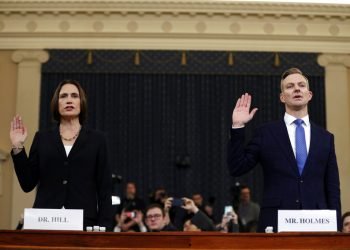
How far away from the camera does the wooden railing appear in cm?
227

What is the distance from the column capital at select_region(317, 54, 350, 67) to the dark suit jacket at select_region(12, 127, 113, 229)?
8.23 metres

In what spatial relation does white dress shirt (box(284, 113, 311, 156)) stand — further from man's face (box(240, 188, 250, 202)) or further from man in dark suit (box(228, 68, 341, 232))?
man's face (box(240, 188, 250, 202))

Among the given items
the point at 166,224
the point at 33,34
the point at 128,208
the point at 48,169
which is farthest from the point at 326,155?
the point at 33,34

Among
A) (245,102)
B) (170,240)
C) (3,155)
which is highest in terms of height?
(3,155)

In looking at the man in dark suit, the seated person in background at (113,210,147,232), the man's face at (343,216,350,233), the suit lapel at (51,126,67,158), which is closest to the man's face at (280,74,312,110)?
the man in dark suit

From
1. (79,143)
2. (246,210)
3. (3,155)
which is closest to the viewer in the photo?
(79,143)

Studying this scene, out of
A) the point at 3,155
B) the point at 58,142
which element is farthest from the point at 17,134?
the point at 3,155

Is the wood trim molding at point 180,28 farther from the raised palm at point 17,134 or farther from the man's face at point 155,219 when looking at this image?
the raised palm at point 17,134

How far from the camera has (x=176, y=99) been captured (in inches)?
426

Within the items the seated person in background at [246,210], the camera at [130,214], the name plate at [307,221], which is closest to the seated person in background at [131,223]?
the camera at [130,214]

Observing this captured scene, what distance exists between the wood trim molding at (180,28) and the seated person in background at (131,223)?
398cm

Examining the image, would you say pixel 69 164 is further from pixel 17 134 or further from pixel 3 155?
pixel 3 155

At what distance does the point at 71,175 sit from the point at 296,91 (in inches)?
44.0

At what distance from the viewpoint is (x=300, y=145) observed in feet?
9.80
